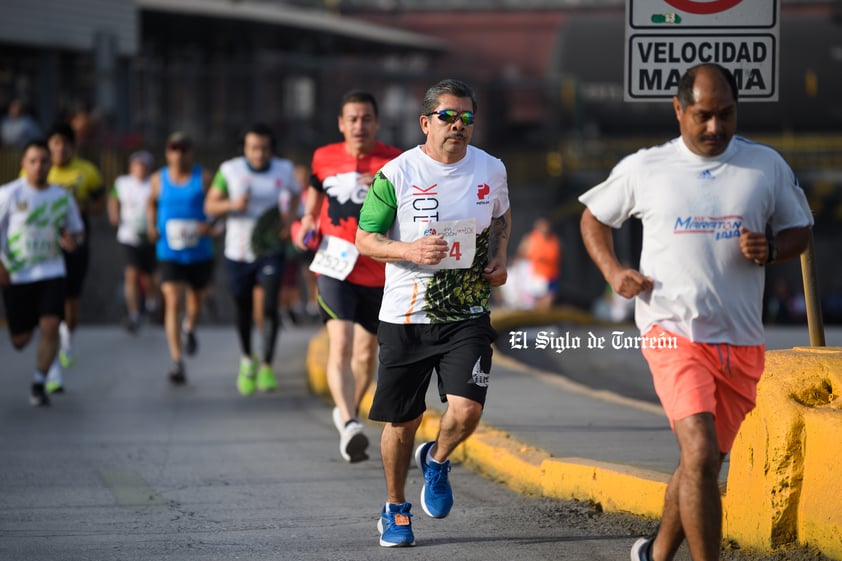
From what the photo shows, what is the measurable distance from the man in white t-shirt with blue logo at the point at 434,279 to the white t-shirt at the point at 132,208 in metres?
11.4

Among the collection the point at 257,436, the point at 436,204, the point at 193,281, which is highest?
the point at 436,204

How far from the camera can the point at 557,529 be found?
650 cm

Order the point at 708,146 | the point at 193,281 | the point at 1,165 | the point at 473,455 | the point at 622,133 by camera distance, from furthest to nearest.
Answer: the point at 622,133 → the point at 1,165 → the point at 193,281 → the point at 473,455 → the point at 708,146

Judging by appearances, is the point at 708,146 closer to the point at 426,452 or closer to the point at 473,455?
the point at 426,452

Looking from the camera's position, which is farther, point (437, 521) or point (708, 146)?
point (437, 521)

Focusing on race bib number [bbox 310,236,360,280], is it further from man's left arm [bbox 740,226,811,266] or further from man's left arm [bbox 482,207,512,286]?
man's left arm [bbox 740,226,811,266]

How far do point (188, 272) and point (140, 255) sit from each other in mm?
4649

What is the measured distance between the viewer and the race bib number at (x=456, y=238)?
19.8 ft

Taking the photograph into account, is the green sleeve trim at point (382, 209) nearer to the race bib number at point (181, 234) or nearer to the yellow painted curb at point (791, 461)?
the yellow painted curb at point (791, 461)

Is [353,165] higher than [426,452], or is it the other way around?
[353,165]

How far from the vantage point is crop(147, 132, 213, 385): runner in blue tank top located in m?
12.6

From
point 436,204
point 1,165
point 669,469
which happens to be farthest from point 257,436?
point 1,165

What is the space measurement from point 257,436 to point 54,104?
67.9 ft

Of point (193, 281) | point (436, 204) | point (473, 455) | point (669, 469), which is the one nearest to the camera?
point (436, 204)
